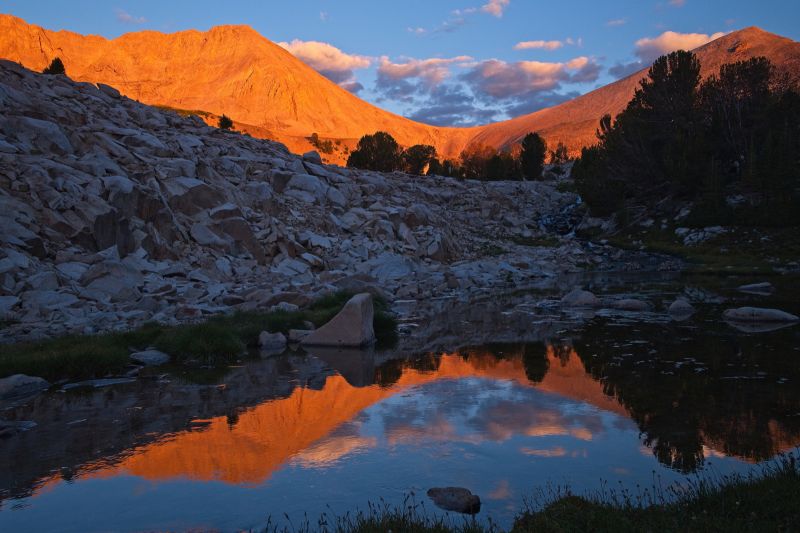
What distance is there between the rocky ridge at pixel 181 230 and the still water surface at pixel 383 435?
717cm

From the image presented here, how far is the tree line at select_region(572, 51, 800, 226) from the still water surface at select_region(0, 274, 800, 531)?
30.2 m

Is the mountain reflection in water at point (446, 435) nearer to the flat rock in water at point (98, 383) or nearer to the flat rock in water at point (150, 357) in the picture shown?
the flat rock in water at point (98, 383)

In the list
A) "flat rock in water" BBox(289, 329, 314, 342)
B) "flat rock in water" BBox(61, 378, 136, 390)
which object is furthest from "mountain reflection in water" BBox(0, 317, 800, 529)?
"flat rock in water" BBox(289, 329, 314, 342)

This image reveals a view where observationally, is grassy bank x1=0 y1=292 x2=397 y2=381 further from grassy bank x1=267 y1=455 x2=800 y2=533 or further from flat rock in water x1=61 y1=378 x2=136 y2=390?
grassy bank x1=267 y1=455 x2=800 y2=533

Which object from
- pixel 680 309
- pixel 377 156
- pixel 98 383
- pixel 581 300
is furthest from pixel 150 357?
pixel 377 156

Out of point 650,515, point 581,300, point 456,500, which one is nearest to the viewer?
point 650,515

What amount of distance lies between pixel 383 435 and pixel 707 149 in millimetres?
47994

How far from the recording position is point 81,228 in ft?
69.6

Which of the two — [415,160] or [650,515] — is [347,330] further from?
[415,160]

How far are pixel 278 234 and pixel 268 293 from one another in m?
8.13

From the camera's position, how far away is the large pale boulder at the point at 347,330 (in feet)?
51.6

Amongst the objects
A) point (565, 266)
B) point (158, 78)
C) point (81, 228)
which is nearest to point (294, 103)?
point (158, 78)

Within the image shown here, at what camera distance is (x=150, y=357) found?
1360 cm

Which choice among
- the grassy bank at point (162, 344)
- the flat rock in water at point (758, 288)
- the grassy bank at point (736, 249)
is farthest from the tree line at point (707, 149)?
the grassy bank at point (162, 344)
